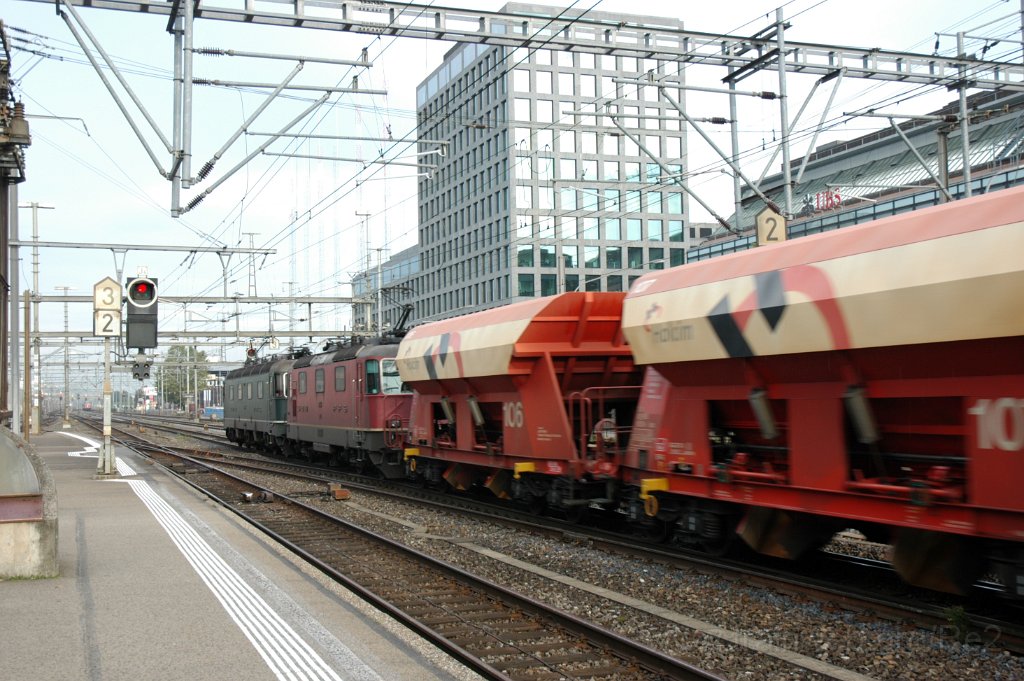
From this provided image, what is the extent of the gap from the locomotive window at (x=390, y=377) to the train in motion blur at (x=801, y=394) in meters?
6.51

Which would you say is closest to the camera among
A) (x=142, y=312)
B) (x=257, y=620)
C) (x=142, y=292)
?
(x=257, y=620)

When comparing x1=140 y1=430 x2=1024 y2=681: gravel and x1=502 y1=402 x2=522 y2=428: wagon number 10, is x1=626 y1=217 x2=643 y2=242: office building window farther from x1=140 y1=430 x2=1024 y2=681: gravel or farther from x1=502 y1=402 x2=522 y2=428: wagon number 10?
x1=140 y1=430 x2=1024 y2=681: gravel

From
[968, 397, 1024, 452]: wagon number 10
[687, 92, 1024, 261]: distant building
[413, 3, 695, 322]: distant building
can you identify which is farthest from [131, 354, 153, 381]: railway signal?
[413, 3, 695, 322]: distant building

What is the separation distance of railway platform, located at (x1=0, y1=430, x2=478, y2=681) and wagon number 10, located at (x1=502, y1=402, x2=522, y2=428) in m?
4.20

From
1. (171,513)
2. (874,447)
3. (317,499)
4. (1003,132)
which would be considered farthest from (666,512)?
(1003,132)

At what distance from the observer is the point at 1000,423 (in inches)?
251

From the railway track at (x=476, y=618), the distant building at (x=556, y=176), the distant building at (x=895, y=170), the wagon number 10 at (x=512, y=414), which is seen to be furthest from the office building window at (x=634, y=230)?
the railway track at (x=476, y=618)

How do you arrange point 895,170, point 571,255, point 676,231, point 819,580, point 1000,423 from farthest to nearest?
point 676,231, point 571,255, point 895,170, point 819,580, point 1000,423

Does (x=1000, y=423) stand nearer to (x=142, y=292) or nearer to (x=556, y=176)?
(x=142, y=292)

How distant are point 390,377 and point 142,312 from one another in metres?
5.85

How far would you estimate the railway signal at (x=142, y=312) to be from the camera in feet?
58.9

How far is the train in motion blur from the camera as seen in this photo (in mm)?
6477

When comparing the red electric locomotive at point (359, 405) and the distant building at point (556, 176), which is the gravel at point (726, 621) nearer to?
the red electric locomotive at point (359, 405)

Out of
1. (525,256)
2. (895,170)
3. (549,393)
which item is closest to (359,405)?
(549,393)
